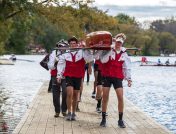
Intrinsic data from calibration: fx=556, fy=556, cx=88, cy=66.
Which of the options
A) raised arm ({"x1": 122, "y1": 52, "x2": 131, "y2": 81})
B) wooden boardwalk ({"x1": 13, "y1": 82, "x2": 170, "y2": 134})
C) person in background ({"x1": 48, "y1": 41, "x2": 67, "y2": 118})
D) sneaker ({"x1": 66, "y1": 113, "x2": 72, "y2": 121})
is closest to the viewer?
wooden boardwalk ({"x1": 13, "y1": 82, "x2": 170, "y2": 134})

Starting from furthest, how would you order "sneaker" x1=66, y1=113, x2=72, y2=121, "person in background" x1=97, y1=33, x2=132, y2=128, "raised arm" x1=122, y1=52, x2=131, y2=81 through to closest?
1. "sneaker" x1=66, y1=113, x2=72, y2=121
2. "raised arm" x1=122, y1=52, x2=131, y2=81
3. "person in background" x1=97, y1=33, x2=132, y2=128

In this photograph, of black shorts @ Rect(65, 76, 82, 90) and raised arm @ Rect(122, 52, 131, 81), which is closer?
raised arm @ Rect(122, 52, 131, 81)

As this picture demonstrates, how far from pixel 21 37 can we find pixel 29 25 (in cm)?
5335

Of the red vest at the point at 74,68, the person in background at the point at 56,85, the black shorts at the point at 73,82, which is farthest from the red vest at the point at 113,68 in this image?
the person in background at the point at 56,85

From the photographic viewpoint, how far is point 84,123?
12.2 m

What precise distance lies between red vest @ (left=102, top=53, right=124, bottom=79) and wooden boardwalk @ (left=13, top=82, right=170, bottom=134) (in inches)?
43.7

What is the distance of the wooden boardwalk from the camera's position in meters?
11.1

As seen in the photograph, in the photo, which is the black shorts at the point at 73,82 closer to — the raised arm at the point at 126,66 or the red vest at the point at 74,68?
the red vest at the point at 74,68

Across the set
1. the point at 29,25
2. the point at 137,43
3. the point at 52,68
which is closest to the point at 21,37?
the point at 137,43

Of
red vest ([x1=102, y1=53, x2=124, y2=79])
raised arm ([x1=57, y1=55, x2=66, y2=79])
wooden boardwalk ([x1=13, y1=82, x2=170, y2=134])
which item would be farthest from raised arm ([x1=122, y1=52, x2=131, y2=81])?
raised arm ([x1=57, y1=55, x2=66, y2=79])

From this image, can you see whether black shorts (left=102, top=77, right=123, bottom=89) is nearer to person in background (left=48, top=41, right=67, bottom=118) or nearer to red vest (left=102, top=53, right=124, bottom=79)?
red vest (left=102, top=53, right=124, bottom=79)

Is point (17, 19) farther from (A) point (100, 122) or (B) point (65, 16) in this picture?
(A) point (100, 122)

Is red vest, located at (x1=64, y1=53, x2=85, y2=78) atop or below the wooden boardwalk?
atop

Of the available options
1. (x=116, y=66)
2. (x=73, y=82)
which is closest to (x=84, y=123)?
(x=73, y=82)
